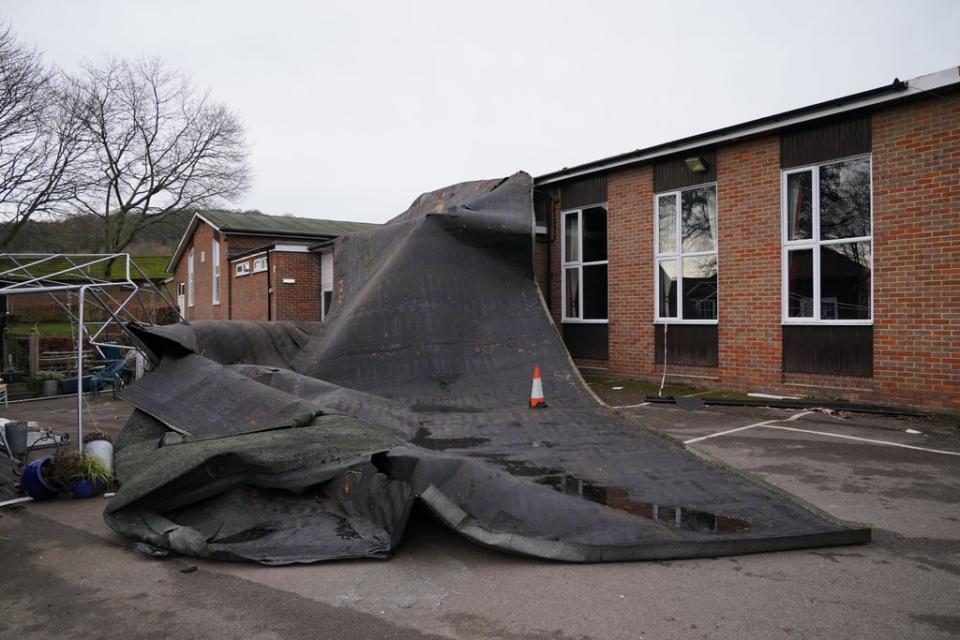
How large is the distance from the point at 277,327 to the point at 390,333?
2420mm


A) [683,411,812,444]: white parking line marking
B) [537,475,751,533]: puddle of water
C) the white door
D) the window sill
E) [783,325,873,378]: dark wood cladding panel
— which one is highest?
the white door

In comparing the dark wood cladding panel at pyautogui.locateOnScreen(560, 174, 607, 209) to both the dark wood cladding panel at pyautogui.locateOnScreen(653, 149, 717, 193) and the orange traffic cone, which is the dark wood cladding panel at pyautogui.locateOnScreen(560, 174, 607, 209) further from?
the orange traffic cone

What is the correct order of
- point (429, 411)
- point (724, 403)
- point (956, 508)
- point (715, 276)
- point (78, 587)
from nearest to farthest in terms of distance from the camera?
1. point (78, 587)
2. point (956, 508)
3. point (429, 411)
4. point (724, 403)
5. point (715, 276)

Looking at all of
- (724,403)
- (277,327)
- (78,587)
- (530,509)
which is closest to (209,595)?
(78,587)

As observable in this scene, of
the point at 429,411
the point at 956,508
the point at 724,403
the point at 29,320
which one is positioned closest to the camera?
the point at 956,508

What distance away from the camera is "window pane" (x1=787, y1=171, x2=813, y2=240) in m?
9.98

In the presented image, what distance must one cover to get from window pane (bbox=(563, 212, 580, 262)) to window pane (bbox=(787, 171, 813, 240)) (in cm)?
458

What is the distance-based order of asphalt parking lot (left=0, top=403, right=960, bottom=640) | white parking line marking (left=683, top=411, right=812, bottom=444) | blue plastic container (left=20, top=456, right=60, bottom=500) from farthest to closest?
white parking line marking (left=683, top=411, right=812, bottom=444) < blue plastic container (left=20, top=456, right=60, bottom=500) < asphalt parking lot (left=0, top=403, right=960, bottom=640)

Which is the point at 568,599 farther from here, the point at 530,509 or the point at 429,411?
the point at 429,411

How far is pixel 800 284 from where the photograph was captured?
396 inches

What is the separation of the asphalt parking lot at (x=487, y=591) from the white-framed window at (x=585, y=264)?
8.62 metres

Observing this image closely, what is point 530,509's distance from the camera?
412cm

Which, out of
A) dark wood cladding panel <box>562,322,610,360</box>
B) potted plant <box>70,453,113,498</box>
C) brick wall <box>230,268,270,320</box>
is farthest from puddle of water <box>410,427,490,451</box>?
brick wall <box>230,268,270,320</box>

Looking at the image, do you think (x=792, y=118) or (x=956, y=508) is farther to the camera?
(x=792, y=118)
